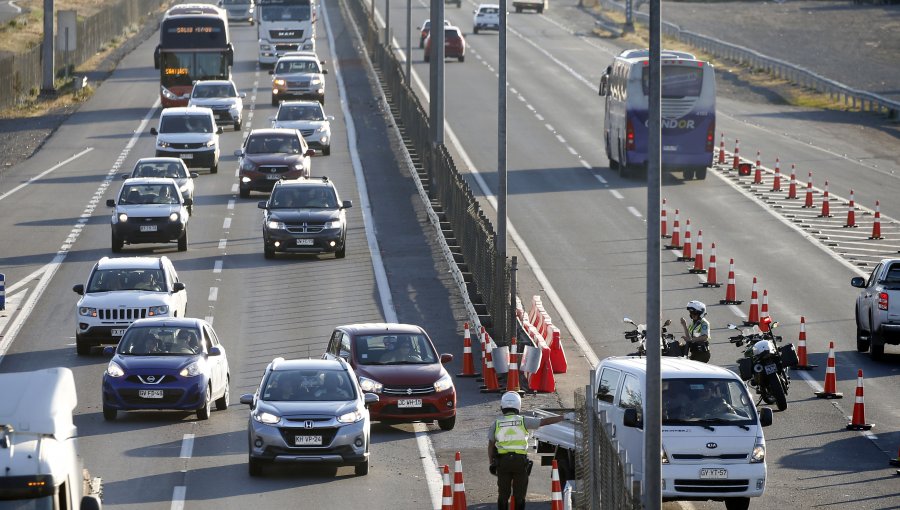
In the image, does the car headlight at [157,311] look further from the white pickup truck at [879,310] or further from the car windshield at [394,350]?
the white pickup truck at [879,310]

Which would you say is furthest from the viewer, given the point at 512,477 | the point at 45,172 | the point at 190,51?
the point at 190,51

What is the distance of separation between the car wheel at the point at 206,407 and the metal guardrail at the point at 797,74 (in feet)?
145

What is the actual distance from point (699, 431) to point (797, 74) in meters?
59.9

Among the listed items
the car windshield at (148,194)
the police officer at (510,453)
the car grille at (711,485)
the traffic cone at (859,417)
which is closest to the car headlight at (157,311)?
the car windshield at (148,194)

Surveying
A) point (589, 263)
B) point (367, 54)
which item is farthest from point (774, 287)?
point (367, 54)

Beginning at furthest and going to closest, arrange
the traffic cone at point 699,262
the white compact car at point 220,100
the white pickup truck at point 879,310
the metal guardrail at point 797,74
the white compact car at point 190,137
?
the metal guardrail at point 797,74 < the white compact car at point 220,100 < the white compact car at point 190,137 < the traffic cone at point 699,262 < the white pickup truck at point 879,310

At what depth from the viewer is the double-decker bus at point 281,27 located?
80.2m

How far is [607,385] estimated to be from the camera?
20750 mm

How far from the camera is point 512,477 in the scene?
60.4 feet

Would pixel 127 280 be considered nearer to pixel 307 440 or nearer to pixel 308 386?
pixel 308 386

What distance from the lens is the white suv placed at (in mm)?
29406

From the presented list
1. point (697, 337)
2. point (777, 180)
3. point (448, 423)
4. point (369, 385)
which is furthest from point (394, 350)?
point (777, 180)

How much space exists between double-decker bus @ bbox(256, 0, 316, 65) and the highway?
595cm

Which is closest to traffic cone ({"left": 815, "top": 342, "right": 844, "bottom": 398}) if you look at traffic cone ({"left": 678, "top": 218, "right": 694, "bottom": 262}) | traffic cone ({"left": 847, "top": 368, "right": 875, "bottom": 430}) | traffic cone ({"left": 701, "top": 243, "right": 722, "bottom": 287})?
traffic cone ({"left": 847, "top": 368, "right": 875, "bottom": 430})
